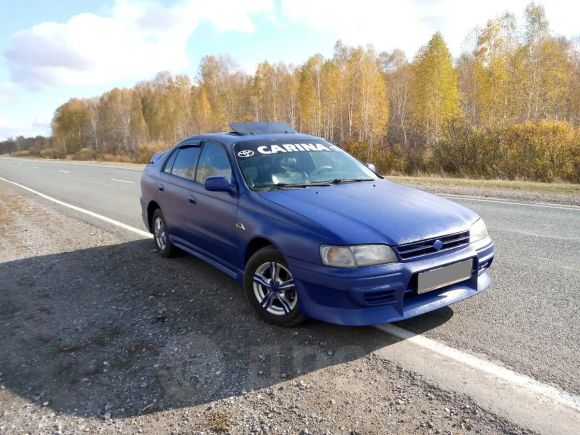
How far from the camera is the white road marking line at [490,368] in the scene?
2.56m

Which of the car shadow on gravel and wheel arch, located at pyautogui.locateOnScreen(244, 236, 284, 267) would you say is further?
wheel arch, located at pyautogui.locateOnScreen(244, 236, 284, 267)

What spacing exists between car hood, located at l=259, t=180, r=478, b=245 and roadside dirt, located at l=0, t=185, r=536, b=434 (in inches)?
34.2

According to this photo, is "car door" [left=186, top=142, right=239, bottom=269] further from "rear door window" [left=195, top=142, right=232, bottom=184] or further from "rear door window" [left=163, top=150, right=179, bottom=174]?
"rear door window" [left=163, top=150, right=179, bottom=174]

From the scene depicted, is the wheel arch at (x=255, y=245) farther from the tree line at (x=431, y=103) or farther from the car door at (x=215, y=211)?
the tree line at (x=431, y=103)

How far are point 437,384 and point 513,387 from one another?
18.1 inches

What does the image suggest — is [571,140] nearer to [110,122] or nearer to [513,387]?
[513,387]

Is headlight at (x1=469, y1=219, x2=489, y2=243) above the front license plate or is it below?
above

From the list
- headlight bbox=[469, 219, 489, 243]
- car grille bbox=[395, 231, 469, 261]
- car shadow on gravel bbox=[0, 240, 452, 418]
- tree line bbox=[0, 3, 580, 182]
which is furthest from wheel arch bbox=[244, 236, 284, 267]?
tree line bbox=[0, 3, 580, 182]

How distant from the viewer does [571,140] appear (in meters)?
17.7

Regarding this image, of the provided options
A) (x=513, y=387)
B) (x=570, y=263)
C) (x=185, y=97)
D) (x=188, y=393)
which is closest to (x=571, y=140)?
(x=570, y=263)

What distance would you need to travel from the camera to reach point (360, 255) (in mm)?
3057

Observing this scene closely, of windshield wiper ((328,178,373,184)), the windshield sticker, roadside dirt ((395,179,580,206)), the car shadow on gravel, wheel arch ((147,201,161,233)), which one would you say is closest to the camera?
the car shadow on gravel

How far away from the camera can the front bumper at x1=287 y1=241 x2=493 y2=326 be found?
9.91 ft

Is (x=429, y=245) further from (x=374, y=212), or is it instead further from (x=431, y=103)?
(x=431, y=103)
